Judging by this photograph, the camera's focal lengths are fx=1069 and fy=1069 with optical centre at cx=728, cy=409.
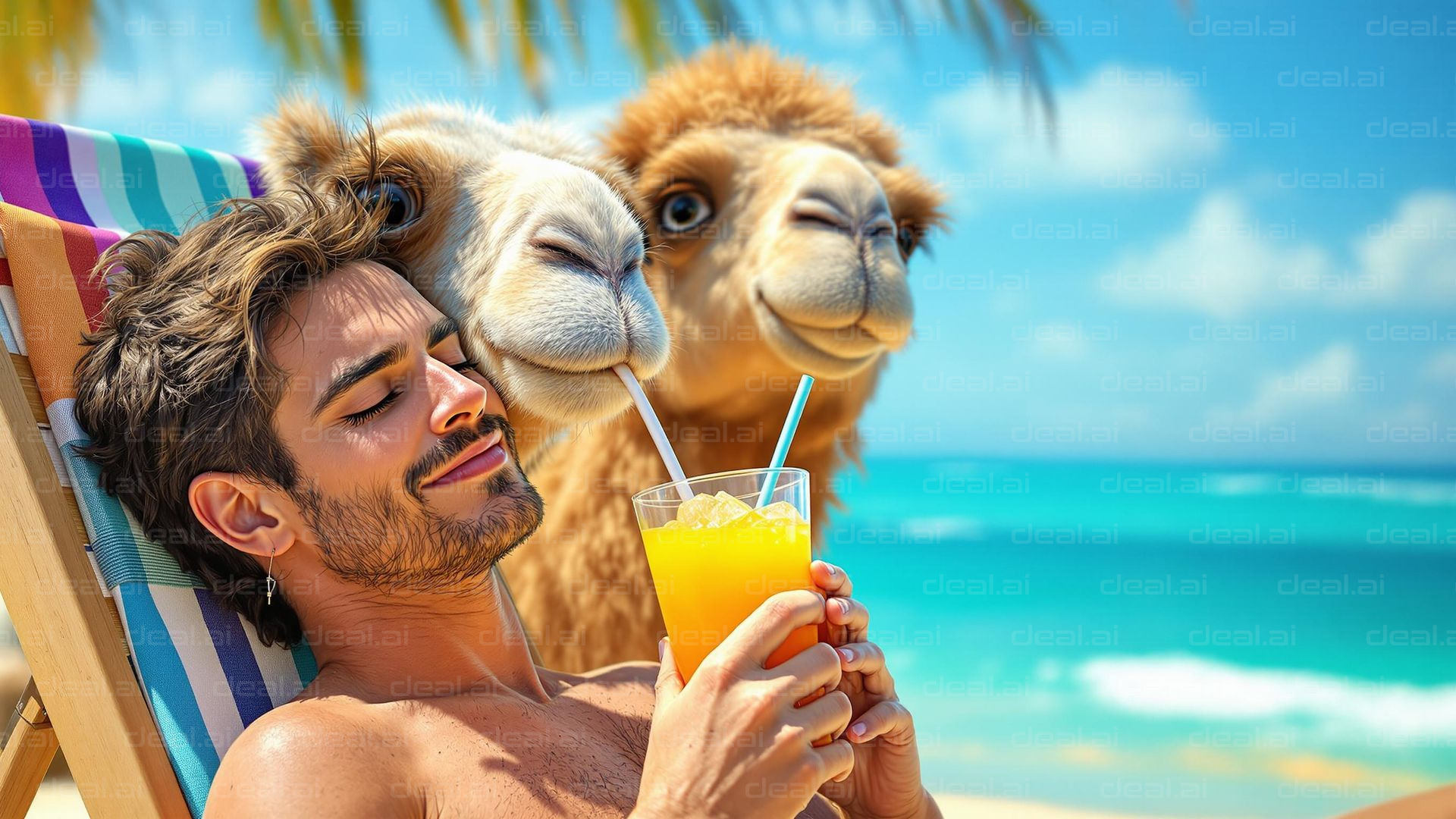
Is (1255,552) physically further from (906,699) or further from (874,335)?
(874,335)

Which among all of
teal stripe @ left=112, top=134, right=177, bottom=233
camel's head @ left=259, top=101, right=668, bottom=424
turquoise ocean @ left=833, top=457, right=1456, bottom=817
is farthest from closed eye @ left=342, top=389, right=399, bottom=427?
turquoise ocean @ left=833, top=457, right=1456, bottom=817

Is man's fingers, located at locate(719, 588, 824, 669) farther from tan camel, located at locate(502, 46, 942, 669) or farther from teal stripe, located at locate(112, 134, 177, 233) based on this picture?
teal stripe, located at locate(112, 134, 177, 233)

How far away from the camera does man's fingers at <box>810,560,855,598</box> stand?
45.4 inches

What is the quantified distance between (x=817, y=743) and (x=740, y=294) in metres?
1.17

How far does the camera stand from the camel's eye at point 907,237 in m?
2.37

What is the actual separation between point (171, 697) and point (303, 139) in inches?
34.2

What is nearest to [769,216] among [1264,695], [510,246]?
[510,246]

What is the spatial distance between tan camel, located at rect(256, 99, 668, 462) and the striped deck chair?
38cm

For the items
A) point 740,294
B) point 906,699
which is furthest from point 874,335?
point 906,699

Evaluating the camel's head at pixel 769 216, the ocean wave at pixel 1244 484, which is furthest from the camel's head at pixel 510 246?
the ocean wave at pixel 1244 484

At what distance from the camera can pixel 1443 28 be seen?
41.1 ft

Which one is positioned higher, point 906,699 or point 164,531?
point 164,531

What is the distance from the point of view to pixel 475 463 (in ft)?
4.29

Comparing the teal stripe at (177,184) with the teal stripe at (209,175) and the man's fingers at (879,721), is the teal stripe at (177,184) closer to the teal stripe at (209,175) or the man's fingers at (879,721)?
the teal stripe at (209,175)
